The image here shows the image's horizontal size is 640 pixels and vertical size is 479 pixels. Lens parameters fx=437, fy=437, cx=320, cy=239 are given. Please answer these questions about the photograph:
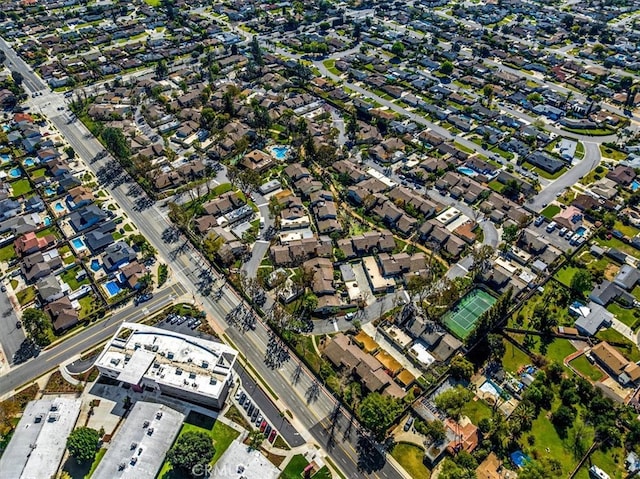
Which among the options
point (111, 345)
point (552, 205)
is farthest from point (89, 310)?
point (552, 205)

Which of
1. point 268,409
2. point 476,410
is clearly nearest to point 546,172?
point 476,410

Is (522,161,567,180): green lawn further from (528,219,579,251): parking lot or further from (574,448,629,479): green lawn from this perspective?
(574,448,629,479): green lawn

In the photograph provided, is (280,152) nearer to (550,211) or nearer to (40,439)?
(550,211)

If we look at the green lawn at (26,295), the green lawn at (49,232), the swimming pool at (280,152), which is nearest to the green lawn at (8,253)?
the green lawn at (49,232)

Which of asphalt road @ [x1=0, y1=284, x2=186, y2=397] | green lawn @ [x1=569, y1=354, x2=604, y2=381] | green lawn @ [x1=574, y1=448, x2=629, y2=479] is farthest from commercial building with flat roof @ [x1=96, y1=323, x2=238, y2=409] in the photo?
green lawn @ [x1=569, y1=354, x2=604, y2=381]

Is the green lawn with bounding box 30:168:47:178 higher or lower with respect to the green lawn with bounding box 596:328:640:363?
higher

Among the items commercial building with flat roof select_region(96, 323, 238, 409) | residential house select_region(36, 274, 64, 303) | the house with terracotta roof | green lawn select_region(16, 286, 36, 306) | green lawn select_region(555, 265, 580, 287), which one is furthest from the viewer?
green lawn select_region(555, 265, 580, 287)
